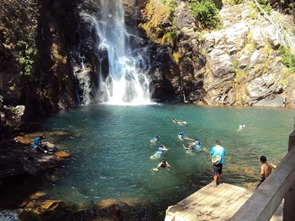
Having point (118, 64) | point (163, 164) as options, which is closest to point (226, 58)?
point (118, 64)

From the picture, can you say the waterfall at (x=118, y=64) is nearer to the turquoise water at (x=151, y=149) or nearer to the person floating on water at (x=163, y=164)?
the turquoise water at (x=151, y=149)

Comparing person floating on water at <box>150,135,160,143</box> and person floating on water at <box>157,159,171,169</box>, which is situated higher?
person floating on water at <box>150,135,160,143</box>

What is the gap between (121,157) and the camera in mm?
21156

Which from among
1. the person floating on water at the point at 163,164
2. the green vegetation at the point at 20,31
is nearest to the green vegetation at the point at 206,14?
the green vegetation at the point at 20,31

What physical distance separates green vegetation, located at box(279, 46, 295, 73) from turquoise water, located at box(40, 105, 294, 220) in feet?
25.3

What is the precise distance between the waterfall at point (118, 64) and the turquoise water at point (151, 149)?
621 centimetres

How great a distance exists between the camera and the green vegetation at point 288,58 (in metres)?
42.7

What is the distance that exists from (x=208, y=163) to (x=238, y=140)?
21.7 feet

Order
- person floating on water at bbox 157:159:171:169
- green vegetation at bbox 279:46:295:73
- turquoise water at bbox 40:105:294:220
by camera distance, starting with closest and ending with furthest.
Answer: turquoise water at bbox 40:105:294:220 → person floating on water at bbox 157:159:171:169 → green vegetation at bbox 279:46:295:73

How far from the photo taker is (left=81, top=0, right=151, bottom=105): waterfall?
45.0 meters

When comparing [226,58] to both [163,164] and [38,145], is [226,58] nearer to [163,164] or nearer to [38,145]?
[163,164]

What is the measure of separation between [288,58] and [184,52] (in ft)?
45.1

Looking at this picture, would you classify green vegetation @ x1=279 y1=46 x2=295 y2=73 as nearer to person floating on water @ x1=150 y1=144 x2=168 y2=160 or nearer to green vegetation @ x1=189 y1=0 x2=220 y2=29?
green vegetation @ x1=189 y1=0 x2=220 y2=29

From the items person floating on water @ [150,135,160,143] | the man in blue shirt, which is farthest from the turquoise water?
the man in blue shirt
